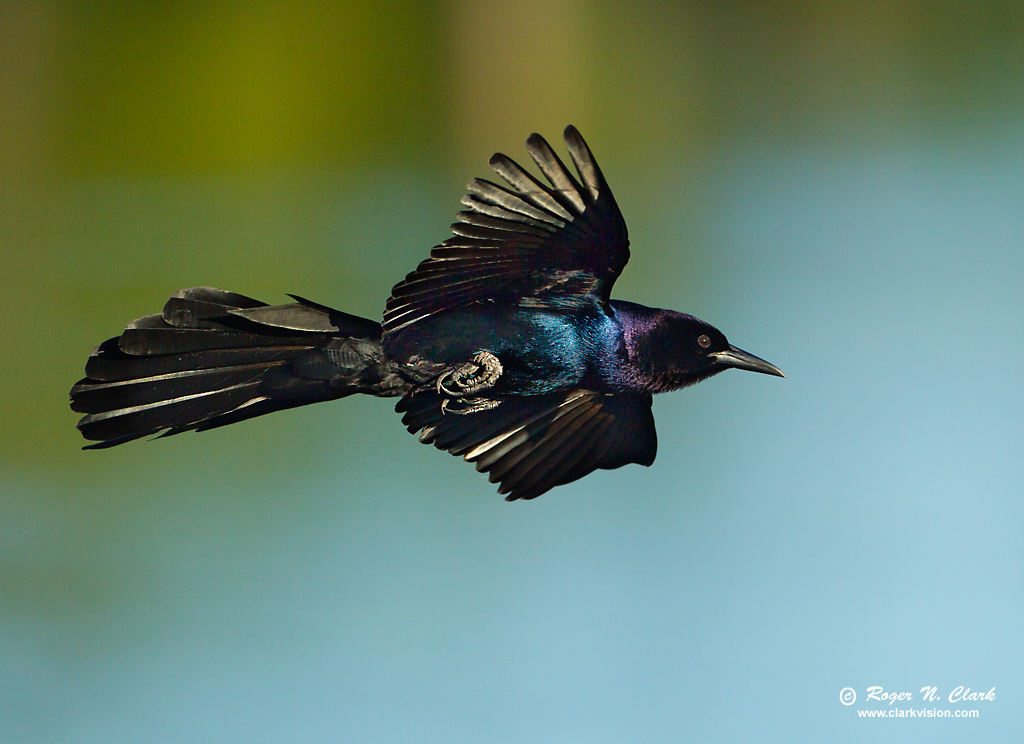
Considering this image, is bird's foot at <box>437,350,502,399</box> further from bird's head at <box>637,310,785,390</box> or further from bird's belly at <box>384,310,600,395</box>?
bird's head at <box>637,310,785,390</box>

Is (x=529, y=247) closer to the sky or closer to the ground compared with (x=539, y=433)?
closer to the sky

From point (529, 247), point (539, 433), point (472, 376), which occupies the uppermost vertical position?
point (529, 247)

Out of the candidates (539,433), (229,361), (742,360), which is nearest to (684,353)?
(742,360)

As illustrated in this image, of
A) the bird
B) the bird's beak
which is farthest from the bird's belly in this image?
the bird's beak

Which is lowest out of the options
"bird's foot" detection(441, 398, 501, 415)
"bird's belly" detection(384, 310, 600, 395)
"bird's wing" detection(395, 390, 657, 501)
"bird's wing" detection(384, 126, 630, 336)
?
"bird's wing" detection(395, 390, 657, 501)

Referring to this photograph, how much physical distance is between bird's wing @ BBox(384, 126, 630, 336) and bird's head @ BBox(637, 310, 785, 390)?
0.10m

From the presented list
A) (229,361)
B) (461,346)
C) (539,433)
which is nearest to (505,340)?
(461,346)

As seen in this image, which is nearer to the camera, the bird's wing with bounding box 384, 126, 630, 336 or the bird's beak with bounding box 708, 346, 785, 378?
the bird's wing with bounding box 384, 126, 630, 336

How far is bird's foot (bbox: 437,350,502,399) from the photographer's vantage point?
125 centimetres

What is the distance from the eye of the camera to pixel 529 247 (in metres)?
1.22

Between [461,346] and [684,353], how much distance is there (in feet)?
1.12

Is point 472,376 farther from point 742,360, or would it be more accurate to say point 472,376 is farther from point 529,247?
point 742,360

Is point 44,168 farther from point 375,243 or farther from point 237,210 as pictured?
point 375,243

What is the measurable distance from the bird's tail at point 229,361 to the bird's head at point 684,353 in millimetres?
388
